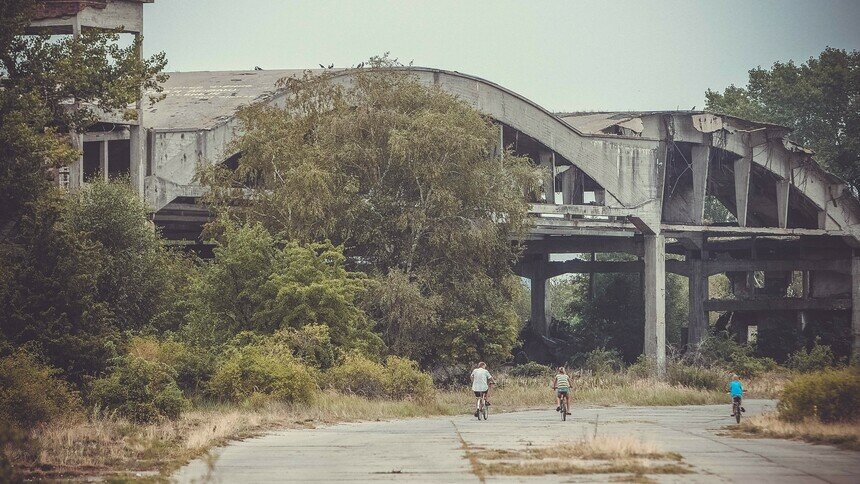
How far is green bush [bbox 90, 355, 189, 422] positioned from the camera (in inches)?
1068

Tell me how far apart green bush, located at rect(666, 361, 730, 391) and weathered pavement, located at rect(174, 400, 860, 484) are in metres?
14.7

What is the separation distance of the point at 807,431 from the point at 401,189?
20.6m

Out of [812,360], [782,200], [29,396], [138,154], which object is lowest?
[812,360]

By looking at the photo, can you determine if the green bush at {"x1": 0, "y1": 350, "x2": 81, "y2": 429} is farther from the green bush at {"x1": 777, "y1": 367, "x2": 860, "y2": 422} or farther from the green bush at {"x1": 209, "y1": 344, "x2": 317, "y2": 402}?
the green bush at {"x1": 777, "y1": 367, "x2": 860, "y2": 422}

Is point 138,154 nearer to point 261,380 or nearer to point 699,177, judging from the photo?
point 261,380

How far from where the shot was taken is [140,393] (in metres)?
27.5

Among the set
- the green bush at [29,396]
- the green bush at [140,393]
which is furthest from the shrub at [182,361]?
the green bush at [29,396]

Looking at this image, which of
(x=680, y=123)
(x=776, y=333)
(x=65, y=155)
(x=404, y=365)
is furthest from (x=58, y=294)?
(x=776, y=333)

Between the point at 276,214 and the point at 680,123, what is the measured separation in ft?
64.7

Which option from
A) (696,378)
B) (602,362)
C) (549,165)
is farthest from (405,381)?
(602,362)

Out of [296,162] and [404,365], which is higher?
[296,162]

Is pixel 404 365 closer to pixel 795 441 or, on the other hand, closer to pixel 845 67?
pixel 795 441

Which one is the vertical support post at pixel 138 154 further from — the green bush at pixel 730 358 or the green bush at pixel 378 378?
the green bush at pixel 730 358

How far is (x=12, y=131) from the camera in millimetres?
30719
